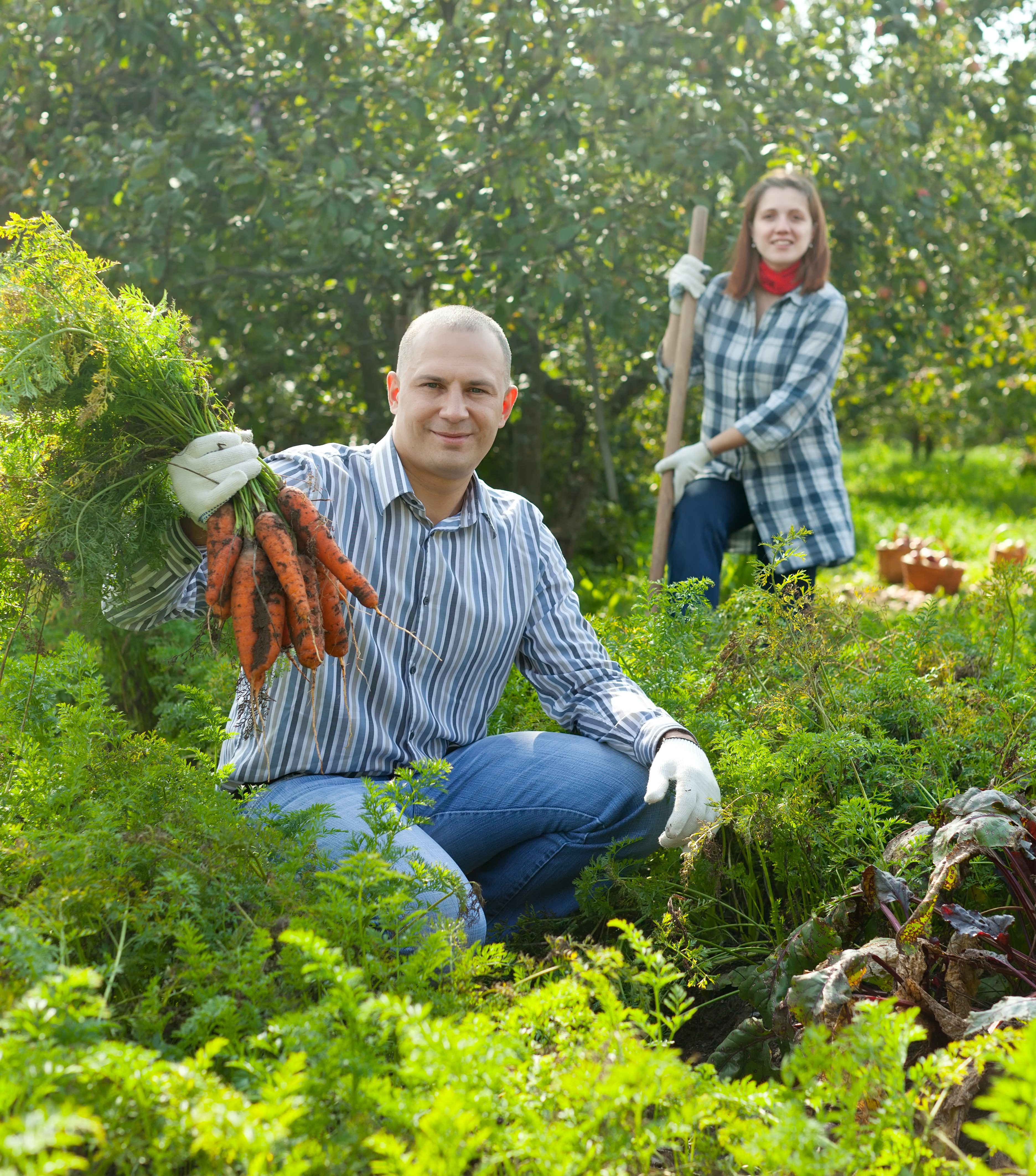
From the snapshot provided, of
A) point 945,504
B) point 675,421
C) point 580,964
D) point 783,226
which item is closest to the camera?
point 580,964

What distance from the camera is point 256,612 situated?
2018 mm

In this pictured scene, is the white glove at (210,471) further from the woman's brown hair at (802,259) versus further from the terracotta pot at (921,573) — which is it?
the terracotta pot at (921,573)

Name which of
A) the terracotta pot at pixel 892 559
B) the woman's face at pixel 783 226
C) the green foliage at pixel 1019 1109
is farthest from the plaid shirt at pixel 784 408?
the green foliage at pixel 1019 1109

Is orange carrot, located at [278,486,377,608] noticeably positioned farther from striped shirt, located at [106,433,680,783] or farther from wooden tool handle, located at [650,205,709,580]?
wooden tool handle, located at [650,205,709,580]

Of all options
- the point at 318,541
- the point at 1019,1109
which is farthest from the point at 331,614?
the point at 1019,1109

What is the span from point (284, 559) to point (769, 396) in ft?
8.70

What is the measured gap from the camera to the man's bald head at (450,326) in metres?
2.51

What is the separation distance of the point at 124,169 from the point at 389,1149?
445 cm

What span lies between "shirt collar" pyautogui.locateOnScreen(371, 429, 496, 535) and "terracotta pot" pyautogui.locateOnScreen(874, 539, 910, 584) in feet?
13.5

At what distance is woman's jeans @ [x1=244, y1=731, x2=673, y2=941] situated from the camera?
2459 mm

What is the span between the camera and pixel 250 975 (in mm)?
1469

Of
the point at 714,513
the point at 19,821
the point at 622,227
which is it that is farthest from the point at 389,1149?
the point at 622,227

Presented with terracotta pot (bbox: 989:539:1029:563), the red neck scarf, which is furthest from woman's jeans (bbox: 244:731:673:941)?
terracotta pot (bbox: 989:539:1029:563)

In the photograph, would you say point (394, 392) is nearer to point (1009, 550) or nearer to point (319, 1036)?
point (319, 1036)
